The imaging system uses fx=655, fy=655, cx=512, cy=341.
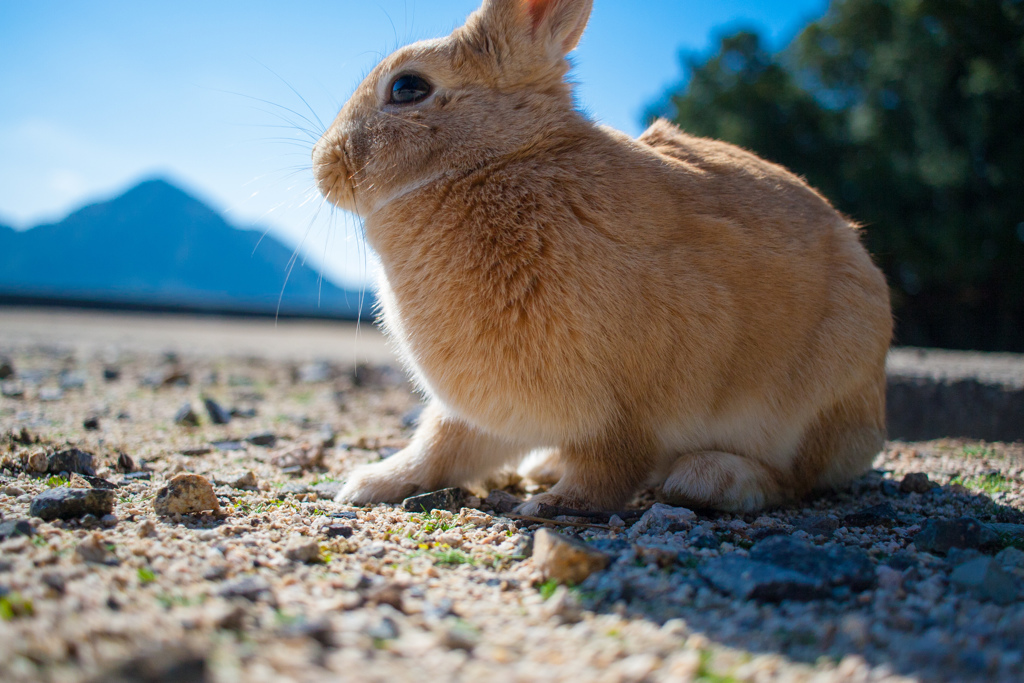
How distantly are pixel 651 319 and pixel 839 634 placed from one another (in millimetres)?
1336

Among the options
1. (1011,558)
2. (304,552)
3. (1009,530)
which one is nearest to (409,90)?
(304,552)

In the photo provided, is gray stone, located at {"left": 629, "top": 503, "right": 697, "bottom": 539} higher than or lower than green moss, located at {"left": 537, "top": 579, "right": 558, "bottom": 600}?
lower

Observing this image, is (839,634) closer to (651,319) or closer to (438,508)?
(651,319)

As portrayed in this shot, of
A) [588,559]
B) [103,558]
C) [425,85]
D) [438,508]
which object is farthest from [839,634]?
[425,85]

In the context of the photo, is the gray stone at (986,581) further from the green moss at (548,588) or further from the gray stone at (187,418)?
the gray stone at (187,418)

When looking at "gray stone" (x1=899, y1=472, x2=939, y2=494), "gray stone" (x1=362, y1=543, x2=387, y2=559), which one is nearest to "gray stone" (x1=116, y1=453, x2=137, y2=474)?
"gray stone" (x1=362, y1=543, x2=387, y2=559)

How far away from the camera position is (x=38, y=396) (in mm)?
4750

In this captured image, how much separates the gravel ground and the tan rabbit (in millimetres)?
251

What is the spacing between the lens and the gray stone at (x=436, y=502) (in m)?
2.60

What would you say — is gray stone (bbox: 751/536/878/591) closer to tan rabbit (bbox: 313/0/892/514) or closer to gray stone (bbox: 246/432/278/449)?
tan rabbit (bbox: 313/0/892/514)

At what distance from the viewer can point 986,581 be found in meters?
1.71

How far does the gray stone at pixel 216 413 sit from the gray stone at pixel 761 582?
3506 millimetres

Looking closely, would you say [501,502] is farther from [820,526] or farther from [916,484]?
[916,484]

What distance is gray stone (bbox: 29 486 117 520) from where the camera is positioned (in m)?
2.03
